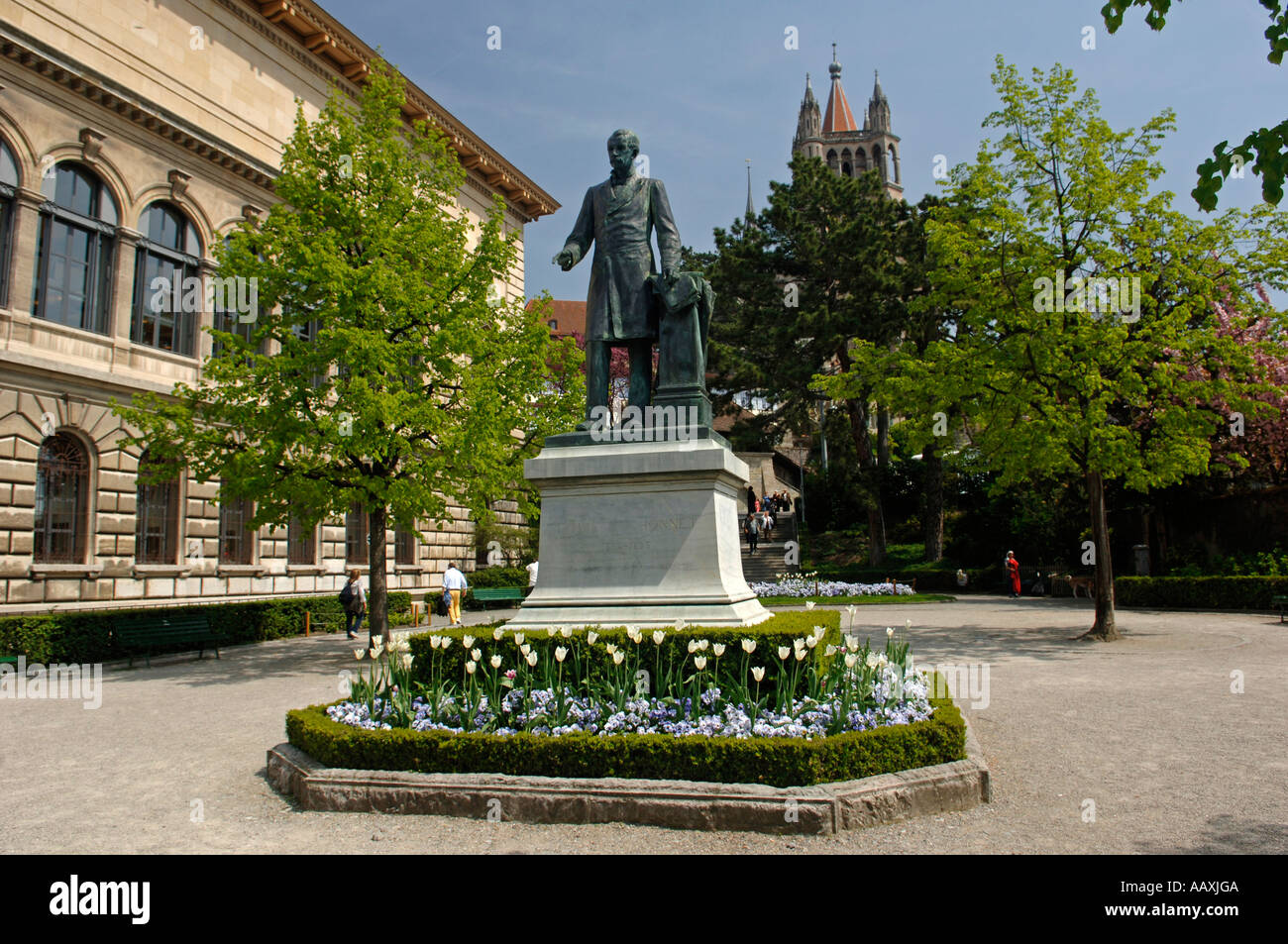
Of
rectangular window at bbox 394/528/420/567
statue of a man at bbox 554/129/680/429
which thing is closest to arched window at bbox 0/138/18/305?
rectangular window at bbox 394/528/420/567

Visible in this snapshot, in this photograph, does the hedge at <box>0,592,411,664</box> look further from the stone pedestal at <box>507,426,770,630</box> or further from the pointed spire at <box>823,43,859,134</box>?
the pointed spire at <box>823,43,859,134</box>

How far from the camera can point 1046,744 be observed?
7.52m

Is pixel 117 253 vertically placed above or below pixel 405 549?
above

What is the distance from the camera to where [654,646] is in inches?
263

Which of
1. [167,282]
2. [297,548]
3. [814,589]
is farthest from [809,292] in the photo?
[167,282]

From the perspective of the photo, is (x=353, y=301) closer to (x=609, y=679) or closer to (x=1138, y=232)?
(x=609, y=679)

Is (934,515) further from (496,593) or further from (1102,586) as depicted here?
(1102,586)

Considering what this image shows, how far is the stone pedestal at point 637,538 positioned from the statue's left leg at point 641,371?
637 millimetres

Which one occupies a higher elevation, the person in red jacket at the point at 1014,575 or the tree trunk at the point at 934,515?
the tree trunk at the point at 934,515

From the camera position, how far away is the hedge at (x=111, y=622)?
15164mm

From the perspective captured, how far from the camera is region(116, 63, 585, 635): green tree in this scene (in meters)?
15.0

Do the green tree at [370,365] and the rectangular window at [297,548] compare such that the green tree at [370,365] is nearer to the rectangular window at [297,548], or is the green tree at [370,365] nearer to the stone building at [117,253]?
the stone building at [117,253]

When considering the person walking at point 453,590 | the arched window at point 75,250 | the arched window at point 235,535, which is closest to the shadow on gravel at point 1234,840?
the person walking at point 453,590

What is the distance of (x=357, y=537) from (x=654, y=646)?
22677 millimetres
